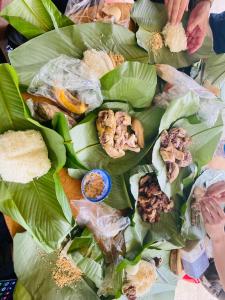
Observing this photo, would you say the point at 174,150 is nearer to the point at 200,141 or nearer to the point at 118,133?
the point at 200,141

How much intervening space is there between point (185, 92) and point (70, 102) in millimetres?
474

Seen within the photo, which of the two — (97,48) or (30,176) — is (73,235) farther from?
(97,48)

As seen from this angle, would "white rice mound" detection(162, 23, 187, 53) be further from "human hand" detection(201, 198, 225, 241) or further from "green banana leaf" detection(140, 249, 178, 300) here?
"green banana leaf" detection(140, 249, 178, 300)

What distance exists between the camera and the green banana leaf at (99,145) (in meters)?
1.66

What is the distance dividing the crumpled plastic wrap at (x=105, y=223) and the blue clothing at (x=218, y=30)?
2.62 ft

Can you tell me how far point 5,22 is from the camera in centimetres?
178

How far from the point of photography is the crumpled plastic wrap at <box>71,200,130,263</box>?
1.70 metres

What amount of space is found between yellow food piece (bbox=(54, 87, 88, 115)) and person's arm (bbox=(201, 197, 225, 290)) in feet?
2.18

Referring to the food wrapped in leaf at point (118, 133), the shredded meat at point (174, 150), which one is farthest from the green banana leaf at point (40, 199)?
the shredded meat at point (174, 150)

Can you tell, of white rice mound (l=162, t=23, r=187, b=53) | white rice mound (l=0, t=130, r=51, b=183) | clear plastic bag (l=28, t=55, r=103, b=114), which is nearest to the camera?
white rice mound (l=0, t=130, r=51, b=183)

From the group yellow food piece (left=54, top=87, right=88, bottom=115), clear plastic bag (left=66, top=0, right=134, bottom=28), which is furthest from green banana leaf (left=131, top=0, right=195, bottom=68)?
yellow food piece (left=54, top=87, right=88, bottom=115)

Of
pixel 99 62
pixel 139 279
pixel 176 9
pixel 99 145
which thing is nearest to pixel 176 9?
pixel 176 9

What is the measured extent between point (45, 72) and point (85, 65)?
163mm

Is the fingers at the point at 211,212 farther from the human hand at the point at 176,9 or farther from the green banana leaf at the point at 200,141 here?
the human hand at the point at 176,9
